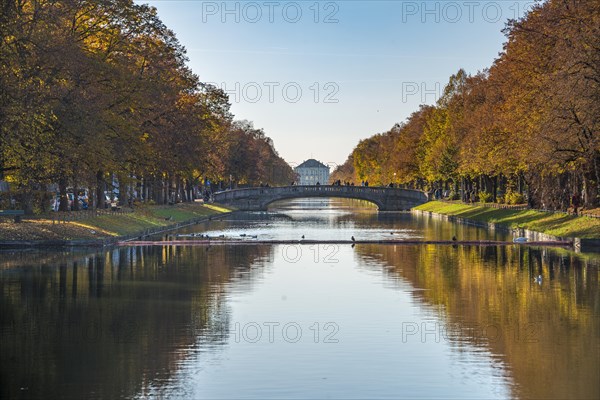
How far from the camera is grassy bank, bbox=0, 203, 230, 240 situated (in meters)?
57.8

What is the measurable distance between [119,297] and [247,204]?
122m

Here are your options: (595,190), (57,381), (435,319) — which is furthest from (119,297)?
(595,190)

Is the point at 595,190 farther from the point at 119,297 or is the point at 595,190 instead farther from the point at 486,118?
the point at 119,297

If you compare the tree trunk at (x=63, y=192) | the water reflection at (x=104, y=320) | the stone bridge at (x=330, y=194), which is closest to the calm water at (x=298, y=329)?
the water reflection at (x=104, y=320)

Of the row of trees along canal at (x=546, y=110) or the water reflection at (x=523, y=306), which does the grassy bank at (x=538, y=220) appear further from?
the water reflection at (x=523, y=306)

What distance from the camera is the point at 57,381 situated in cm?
2033

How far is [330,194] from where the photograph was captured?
16075 cm

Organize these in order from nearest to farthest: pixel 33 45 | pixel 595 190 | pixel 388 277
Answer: pixel 388 277, pixel 33 45, pixel 595 190

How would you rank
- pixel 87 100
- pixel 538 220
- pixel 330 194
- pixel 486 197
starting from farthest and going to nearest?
pixel 330 194, pixel 486 197, pixel 538 220, pixel 87 100

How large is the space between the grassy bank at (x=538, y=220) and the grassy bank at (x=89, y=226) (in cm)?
2800

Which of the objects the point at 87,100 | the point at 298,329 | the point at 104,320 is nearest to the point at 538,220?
the point at 87,100

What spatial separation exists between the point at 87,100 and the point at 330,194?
101977 millimetres

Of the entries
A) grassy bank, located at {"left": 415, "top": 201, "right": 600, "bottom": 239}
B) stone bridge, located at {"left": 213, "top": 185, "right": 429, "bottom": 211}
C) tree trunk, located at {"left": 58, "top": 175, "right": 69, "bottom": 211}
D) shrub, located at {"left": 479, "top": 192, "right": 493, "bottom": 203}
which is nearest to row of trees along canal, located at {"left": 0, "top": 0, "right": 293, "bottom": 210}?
tree trunk, located at {"left": 58, "top": 175, "right": 69, "bottom": 211}

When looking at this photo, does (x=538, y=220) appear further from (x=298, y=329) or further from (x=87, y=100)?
(x=298, y=329)
